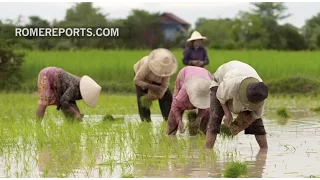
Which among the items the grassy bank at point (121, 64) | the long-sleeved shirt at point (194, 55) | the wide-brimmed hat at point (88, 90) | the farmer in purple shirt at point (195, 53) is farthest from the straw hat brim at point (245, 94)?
the grassy bank at point (121, 64)

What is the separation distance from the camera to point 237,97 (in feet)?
25.1

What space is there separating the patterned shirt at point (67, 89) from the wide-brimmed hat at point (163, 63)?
38.4 inches

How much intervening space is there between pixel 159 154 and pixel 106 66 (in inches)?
521

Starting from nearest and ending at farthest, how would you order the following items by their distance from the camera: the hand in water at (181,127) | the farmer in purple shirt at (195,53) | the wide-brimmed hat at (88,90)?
the hand in water at (181,127)
the wide-brimmed hat at (88,90)
the farmer in purple shirt at (195,53)

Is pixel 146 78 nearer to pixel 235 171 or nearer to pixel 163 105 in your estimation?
pixel 163 105

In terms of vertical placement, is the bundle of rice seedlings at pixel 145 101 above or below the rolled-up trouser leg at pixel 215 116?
above

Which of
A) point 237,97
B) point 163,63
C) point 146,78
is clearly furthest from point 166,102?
point 237,97

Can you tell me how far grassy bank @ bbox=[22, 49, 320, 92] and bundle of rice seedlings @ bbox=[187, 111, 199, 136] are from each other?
8484mm

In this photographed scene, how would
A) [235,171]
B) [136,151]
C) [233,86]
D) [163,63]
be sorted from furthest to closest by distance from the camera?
[163,63] → [136,151] → [233,86] → [235,171]

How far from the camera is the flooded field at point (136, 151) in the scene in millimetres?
6789

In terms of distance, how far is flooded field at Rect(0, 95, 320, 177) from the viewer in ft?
22.3

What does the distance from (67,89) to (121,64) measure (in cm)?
1061

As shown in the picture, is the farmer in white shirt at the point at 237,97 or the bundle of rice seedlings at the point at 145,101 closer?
the farmer in white shirt at the point at 237,97

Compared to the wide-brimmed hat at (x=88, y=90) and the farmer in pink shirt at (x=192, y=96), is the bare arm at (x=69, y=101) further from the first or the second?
the farmer in pink shirt at (x=192, y=96)
